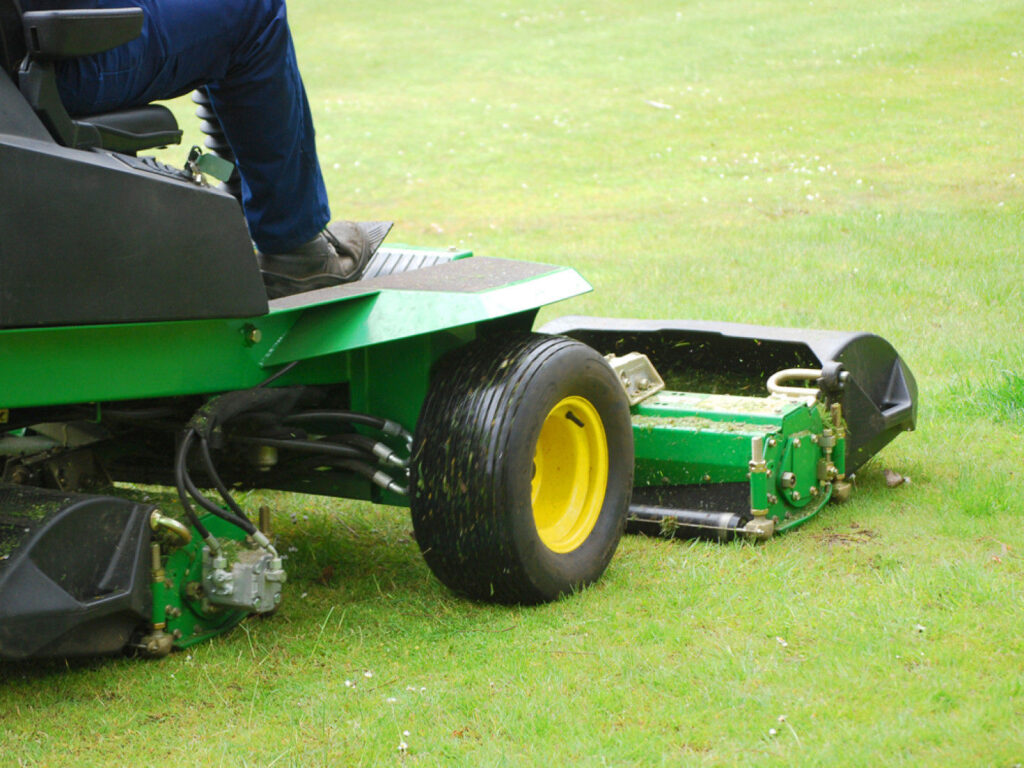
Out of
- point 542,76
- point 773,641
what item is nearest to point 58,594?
point 773,641

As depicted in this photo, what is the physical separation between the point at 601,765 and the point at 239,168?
1619 mm

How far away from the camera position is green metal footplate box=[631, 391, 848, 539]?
349cm

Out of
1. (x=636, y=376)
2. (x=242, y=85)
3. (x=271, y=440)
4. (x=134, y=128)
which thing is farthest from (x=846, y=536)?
(x=134, y=128)

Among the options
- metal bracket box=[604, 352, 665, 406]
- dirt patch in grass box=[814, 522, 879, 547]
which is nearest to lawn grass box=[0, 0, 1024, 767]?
dirt patch in grass box=[814, 522, 879, 547]

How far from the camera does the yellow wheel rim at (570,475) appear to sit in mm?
3227

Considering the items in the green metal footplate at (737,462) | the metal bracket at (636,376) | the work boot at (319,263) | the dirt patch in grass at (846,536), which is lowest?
the dirt patch in grass at (846,536)

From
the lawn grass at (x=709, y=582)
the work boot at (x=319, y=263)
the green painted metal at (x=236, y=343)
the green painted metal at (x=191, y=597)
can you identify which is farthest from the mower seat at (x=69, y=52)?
the lawn grass at (x=709, y=582)

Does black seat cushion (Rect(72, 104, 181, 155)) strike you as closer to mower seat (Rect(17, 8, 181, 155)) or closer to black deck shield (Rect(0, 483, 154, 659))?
mower seat (Rect(17, 8, 181, 155))

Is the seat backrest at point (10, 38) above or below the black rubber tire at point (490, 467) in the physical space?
above

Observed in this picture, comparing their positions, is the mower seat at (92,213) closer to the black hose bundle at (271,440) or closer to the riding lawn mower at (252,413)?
the riding lawn mower at (252,413)

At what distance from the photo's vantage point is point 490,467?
287cm

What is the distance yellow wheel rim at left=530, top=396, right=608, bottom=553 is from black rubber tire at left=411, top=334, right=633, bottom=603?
13cm

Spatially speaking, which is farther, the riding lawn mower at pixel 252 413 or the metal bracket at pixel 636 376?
the metal bracket at pixel 636 376

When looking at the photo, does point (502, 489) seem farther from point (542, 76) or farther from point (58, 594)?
point (542, 76)
